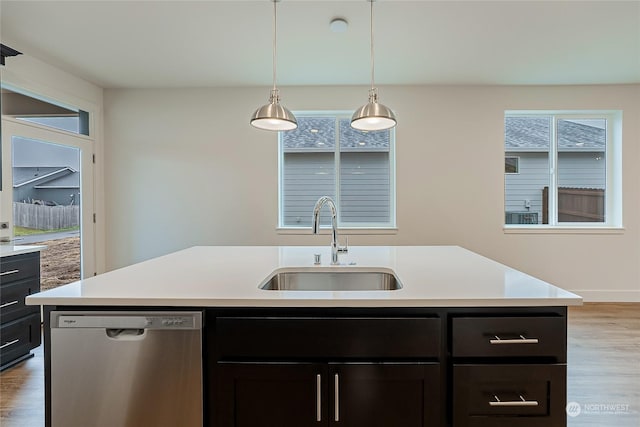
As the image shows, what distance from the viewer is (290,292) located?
1268mm

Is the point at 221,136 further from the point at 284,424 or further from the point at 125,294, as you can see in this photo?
the point at 284,424

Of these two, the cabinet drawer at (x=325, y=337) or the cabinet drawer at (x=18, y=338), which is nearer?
the cabinet drawer at (x=325, y=337)

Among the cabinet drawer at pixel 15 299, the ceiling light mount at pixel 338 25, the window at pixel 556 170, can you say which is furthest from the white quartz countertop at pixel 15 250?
the window at pixel 556 170

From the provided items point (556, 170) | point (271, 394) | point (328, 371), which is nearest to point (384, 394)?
point (328, 371)

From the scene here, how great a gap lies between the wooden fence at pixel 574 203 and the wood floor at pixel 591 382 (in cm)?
141

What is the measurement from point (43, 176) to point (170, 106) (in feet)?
5.09

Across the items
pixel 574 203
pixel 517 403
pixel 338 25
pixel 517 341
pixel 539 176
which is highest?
pixel 338 25

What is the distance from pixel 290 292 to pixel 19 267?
2544mm

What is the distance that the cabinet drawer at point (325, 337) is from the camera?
3.84ft

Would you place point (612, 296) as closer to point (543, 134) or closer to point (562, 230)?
point (562, 230)

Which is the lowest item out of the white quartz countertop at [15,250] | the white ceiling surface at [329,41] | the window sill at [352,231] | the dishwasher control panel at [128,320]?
the dishwasher control panel at [128,320]

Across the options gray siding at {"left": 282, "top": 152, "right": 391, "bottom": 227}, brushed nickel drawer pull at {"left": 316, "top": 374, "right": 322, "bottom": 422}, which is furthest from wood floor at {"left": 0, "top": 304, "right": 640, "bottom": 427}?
gray siding at {"left": 282, "top": 152, "right": 391, "bottom": 227}

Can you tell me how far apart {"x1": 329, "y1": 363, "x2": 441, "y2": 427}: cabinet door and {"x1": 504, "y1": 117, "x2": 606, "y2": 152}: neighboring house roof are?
3.94 m

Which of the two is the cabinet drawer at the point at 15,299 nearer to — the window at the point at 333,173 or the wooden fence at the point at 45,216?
the wooden fence at the point at 45,216
